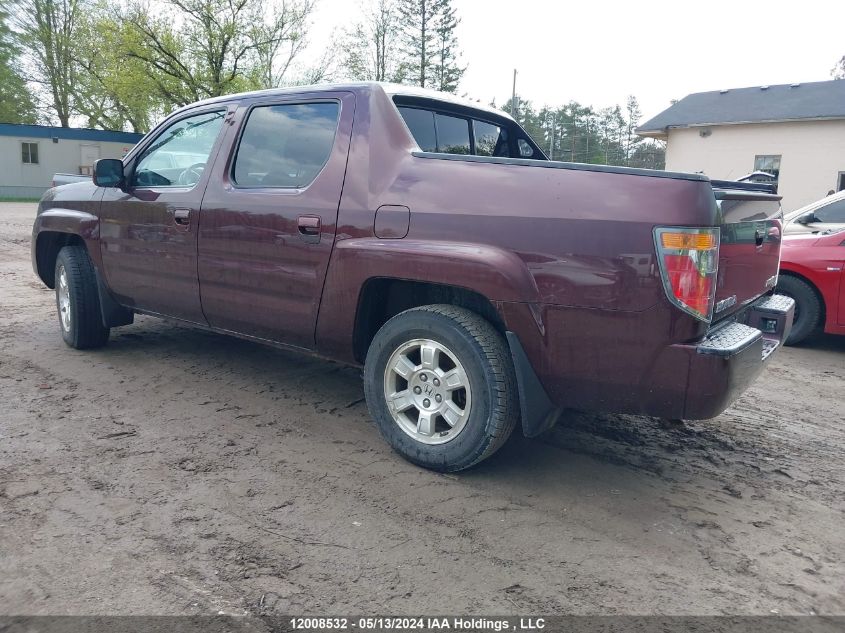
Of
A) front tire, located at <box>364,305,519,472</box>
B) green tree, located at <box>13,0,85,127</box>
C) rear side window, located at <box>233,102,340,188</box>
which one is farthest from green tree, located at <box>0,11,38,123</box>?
front tire, located at <box>364,305,519,472</box>

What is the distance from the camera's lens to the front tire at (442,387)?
306cm

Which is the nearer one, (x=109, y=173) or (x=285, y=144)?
(x=285, y=144)

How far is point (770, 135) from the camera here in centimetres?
2289

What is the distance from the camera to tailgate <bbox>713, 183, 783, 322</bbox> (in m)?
2.92

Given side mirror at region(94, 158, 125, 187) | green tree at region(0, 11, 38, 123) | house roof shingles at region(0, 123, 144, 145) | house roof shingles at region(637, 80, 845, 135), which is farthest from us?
green tree at region(0, 11, 38, 123)

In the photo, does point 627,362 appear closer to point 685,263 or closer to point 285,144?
point 685,263

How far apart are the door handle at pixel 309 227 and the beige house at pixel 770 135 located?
2217 cm

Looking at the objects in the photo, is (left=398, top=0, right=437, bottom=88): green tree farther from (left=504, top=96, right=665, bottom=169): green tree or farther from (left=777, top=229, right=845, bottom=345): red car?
(left=777, top=229, right=845, bottom=345): red car

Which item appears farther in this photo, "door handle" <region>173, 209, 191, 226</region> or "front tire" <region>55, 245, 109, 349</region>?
"front tire" <region>55, 245, 109, 349</region>

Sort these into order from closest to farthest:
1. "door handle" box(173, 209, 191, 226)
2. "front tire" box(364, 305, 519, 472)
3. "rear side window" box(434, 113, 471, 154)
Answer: "front tire" box(364, 305, 519, 472)
"rear side window" box(434, 113, 471, 154)
"door handle" box(173, 209, 191, 226)

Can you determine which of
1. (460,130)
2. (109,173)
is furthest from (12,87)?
(460,130)

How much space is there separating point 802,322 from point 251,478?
5.62m

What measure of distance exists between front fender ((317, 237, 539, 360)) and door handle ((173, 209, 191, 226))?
1.28 metres

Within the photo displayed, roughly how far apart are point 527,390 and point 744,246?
4.12 ft
